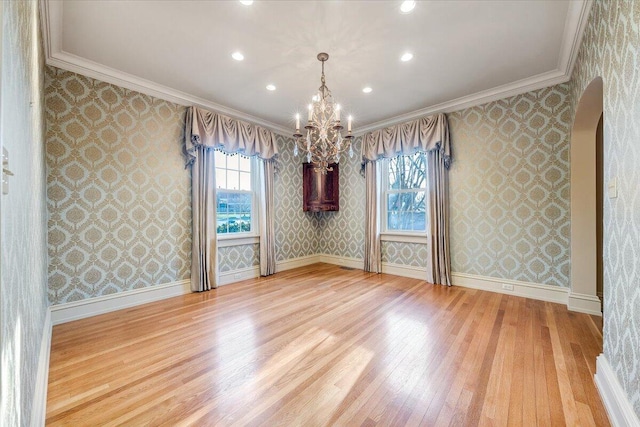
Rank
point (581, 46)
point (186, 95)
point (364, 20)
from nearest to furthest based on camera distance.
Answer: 1. point (364, 20)
2. point (581, 46)
3. point (186, 95)

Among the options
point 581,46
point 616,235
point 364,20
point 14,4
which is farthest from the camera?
point 581,46

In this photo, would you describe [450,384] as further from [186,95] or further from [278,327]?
[186,95]

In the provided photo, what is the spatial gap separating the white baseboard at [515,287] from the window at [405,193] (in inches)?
37.9

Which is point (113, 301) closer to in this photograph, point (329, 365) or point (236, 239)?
point (236, 239)

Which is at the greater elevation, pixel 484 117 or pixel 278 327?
pixel 484 117

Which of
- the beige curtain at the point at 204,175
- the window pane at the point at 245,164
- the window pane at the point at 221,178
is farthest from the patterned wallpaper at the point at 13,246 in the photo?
the window pane at the point at 245,164

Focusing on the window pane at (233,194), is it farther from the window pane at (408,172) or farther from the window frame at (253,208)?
the window pane at (408,172)

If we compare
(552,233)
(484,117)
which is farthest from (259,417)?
(484,117)

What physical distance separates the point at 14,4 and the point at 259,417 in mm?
2188

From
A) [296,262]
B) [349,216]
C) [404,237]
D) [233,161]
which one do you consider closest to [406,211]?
[404,237]

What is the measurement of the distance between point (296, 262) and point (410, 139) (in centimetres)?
310

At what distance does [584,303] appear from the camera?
286cm

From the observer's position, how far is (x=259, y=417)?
57.1 inches

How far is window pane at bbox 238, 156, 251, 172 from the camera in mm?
4504
